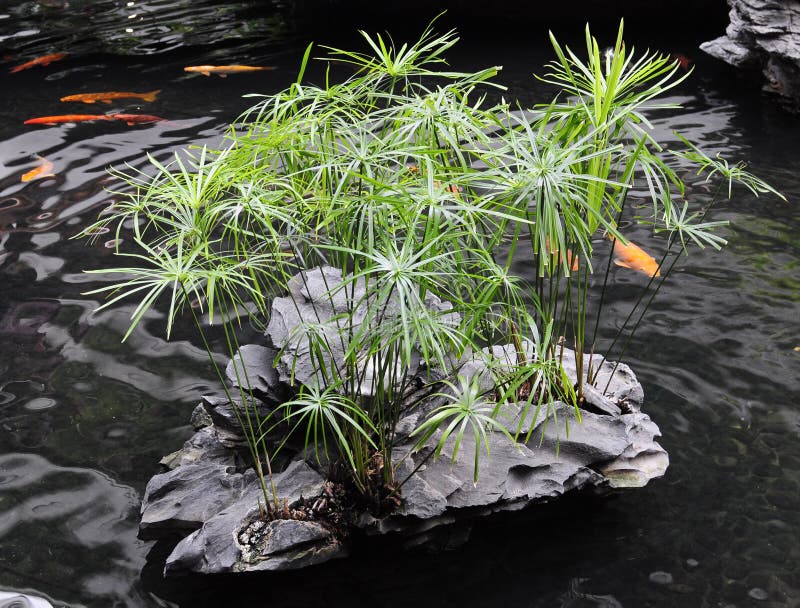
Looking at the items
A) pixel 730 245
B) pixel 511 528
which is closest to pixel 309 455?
pixel 511 528

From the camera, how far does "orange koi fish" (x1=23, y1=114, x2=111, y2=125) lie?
575cm

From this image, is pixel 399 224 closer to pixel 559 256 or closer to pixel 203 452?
pixel 203 452

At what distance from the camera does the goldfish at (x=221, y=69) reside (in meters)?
6.71

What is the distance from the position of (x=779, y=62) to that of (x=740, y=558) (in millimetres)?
4251

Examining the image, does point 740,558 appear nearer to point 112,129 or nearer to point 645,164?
point 645,164

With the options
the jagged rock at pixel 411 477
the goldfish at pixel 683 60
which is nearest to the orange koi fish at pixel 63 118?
the jagged rock at pixel 411 477

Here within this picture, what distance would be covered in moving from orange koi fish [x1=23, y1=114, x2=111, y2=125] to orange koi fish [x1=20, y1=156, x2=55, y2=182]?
1.87 feet

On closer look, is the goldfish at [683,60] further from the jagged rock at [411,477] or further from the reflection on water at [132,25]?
the jagged rock at [411,477]

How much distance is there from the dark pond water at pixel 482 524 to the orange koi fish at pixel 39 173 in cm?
5

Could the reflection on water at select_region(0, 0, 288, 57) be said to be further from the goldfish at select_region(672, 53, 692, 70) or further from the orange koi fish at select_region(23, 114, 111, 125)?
the goldfish at select_region(672, 53, 692, 70)

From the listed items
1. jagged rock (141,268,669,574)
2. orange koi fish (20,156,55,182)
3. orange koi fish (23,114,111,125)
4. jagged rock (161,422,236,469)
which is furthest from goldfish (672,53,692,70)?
jagged rock (161,422,236,469)

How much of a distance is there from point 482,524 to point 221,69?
504 cm

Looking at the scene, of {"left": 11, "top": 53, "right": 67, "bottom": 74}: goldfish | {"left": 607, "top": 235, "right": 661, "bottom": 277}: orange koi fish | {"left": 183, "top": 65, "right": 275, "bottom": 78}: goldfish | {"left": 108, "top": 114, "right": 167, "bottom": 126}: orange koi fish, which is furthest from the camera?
{"left": 11, "top": 53, "right": 67, "bottom": 74}: goldfish

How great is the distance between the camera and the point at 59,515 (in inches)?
112
